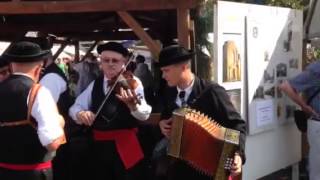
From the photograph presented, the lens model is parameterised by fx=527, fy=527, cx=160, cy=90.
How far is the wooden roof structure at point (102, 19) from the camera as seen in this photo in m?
4.90

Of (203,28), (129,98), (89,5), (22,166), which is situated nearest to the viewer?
(22,166)

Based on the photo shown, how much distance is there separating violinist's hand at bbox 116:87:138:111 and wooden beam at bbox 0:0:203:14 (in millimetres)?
1092

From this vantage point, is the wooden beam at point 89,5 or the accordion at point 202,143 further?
the wooden beam at point 89,5

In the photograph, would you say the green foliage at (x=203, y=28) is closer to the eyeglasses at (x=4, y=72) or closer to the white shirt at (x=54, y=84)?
the white shirt at (x=54, y=84)

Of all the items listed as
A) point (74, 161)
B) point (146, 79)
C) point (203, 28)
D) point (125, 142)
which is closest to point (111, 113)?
point (125, 142)

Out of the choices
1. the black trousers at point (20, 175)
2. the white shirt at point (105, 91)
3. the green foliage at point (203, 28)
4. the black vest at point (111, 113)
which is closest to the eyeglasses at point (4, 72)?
the white shirt at point (105, 91)

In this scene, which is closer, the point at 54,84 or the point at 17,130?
the point at 17,130

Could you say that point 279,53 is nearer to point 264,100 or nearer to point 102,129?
point 264,100

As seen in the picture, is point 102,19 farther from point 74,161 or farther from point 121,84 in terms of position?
point 121,84

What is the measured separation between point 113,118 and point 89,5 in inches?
55.8

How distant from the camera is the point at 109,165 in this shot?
4430mm

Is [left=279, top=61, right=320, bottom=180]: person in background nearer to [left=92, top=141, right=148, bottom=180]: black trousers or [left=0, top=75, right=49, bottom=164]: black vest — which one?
[left=92, top=141, right=148, bottom=180]: black trousers

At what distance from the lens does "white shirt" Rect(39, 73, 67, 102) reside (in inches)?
193

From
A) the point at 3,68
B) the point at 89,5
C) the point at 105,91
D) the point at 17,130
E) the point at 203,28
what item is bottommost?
the point at 17,130
